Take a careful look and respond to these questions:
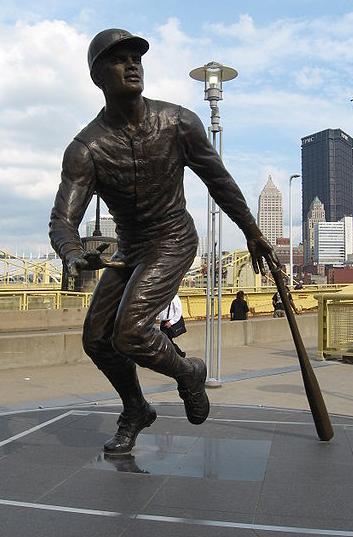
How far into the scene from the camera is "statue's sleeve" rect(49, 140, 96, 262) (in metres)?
3.44

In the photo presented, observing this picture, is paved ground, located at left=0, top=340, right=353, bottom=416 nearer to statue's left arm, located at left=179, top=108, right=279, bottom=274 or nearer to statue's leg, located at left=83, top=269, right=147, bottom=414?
statue's leg, located at left=83, top=269, right=147, bottom=414

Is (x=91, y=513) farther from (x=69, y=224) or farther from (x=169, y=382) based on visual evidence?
(x=169, y=382)

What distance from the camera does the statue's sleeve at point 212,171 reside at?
384cm

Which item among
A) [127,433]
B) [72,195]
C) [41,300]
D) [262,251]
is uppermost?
[72,195]

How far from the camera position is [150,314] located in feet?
11.8

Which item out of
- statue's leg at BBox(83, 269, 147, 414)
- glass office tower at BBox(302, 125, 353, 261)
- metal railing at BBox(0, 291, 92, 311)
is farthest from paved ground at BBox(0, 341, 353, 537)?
glass office tower at BBox(302, 125, 353, 261)

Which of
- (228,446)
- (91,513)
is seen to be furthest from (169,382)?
(91,513)

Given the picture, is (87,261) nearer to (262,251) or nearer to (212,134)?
(262,251)

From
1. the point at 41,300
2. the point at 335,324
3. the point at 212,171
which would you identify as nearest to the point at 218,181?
the point at 212,171

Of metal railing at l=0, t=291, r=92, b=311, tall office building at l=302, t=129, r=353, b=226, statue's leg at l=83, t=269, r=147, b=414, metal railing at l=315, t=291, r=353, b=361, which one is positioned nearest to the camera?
statue's leg at l=83, t=269, r=147, b=414

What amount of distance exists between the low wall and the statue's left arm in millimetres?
6262

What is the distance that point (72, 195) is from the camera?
3.55 m

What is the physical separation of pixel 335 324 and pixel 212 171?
26.7 ft

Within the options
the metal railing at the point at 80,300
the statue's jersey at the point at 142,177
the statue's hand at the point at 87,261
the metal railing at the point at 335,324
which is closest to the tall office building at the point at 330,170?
the metal railing at the point at 80,300
